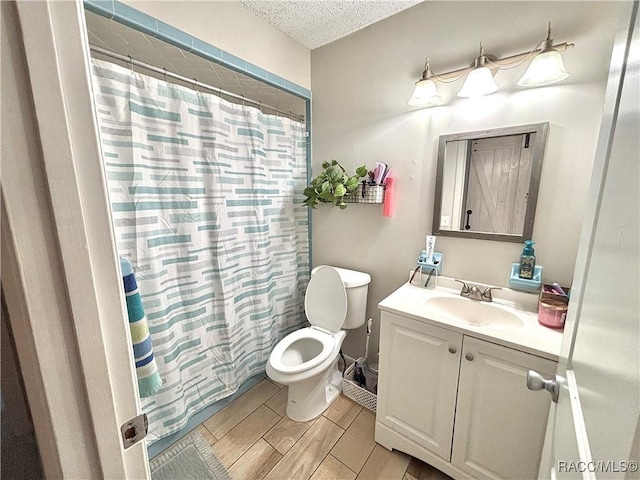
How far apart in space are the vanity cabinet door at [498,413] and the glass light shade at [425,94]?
122 centimetres

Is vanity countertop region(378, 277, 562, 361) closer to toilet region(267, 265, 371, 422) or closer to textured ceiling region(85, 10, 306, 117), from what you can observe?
toilet region(267, 265, 371, 422)

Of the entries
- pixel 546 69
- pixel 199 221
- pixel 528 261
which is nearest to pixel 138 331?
pixel 199 221

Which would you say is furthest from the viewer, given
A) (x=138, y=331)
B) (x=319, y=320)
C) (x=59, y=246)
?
(x=319, y=320)

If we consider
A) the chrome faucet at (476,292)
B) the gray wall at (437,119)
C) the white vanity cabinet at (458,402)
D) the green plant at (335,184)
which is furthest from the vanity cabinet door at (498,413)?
the green plant at (335,184)

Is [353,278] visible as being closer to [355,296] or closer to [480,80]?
[355,296]

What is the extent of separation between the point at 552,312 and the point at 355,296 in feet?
3.27

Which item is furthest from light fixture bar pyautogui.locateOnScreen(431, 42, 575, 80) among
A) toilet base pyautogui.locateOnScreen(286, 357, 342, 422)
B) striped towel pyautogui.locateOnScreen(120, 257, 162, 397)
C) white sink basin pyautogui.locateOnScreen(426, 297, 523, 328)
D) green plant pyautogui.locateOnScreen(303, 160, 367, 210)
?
toilet base pyautogui.locateOnScreen(286, 357, 342, 422)

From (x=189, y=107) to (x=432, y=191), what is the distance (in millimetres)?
1416

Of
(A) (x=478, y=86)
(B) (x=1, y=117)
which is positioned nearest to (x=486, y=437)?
(A) (x=478, y=86)

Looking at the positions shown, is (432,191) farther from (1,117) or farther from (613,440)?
(1,117)

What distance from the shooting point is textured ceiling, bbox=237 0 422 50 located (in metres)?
1.48

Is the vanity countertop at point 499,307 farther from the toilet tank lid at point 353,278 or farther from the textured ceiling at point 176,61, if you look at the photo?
the textured ceiling at point 176,61

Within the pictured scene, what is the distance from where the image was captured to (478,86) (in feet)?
4.11

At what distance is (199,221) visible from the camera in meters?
1.46
